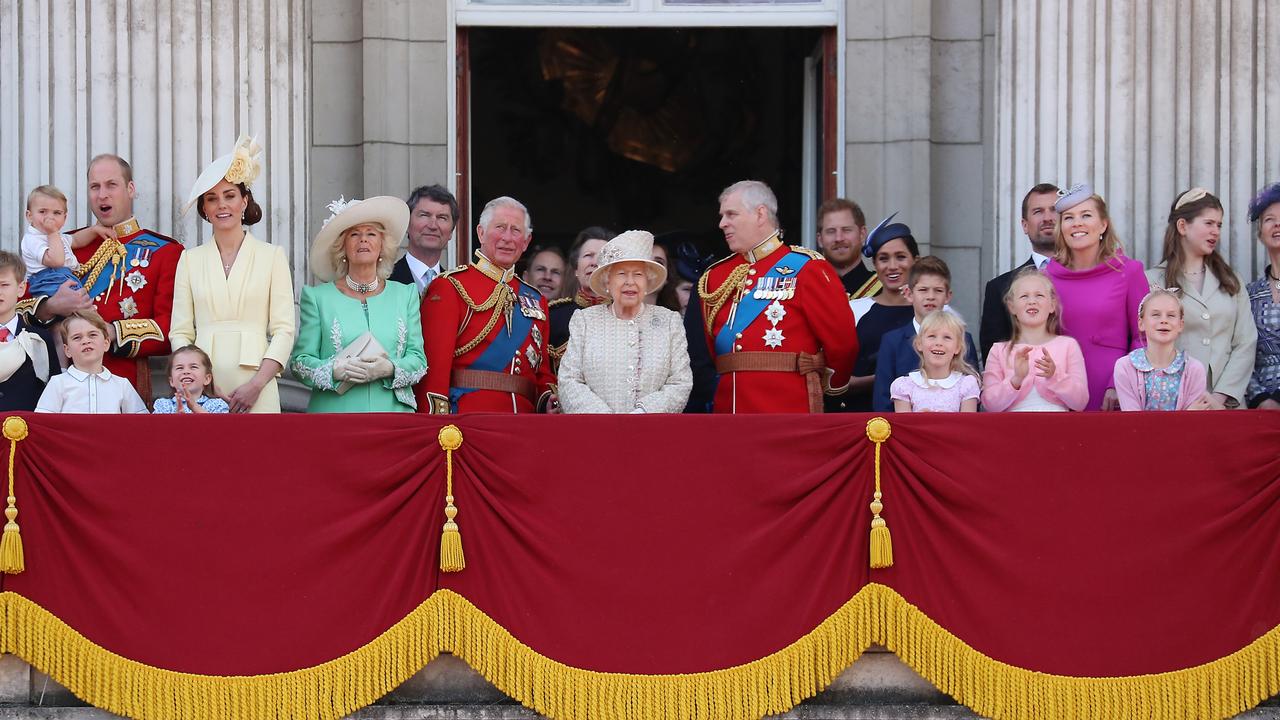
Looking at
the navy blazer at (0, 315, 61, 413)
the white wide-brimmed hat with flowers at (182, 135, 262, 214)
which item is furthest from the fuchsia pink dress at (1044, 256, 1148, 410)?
the navy blazer at (0, 315, 61, 413)

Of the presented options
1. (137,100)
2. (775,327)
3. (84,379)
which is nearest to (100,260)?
(84,379)

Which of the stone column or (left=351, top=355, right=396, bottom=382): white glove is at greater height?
the stone column

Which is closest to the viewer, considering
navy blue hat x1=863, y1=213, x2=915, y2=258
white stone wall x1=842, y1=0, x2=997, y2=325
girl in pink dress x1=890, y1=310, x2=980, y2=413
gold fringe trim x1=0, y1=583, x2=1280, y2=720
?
gold fringe trim x1=0, y1=583, x2=1280, y2=720

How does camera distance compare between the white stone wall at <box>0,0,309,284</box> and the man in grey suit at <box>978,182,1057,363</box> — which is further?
the white stone wall at <box>0,0,309,284</box>

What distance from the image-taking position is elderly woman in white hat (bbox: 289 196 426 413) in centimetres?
806

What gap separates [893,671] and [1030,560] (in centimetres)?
65

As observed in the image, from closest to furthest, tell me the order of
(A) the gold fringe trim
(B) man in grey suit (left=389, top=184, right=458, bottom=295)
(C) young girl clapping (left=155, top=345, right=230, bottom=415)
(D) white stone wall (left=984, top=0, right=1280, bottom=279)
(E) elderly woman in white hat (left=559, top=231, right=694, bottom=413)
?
(A) the gold fringe trim < (C) young girl clapping (left=155, top=345, right=230, bottom=415) < (E) elderly woman in white hat (left=559, top=231, right=694, bottom=413) < (B) man in grey suit (left=389, top=184, right=458, bottom=295) < (D) white stone wall (left=984, top=0, right=1280, bottom=279)

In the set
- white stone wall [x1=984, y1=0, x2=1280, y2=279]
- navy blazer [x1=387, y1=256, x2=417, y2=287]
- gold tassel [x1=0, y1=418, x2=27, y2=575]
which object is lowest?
gold tassel [x1=0, y1=418, x2=27, y2=575]

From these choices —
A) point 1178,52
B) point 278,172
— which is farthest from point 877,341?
point 278,172

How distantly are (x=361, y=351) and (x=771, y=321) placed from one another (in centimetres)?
173

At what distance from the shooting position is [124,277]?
8.62 metres

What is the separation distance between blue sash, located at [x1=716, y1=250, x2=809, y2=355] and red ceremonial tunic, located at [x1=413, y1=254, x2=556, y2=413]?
0.82m

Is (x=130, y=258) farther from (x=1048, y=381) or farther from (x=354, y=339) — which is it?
(x=1048, y=381)

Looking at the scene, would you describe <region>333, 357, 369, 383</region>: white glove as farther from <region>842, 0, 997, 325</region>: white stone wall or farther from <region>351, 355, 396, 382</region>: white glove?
<region>842, 0, 997, 325</region>: white stone wall
